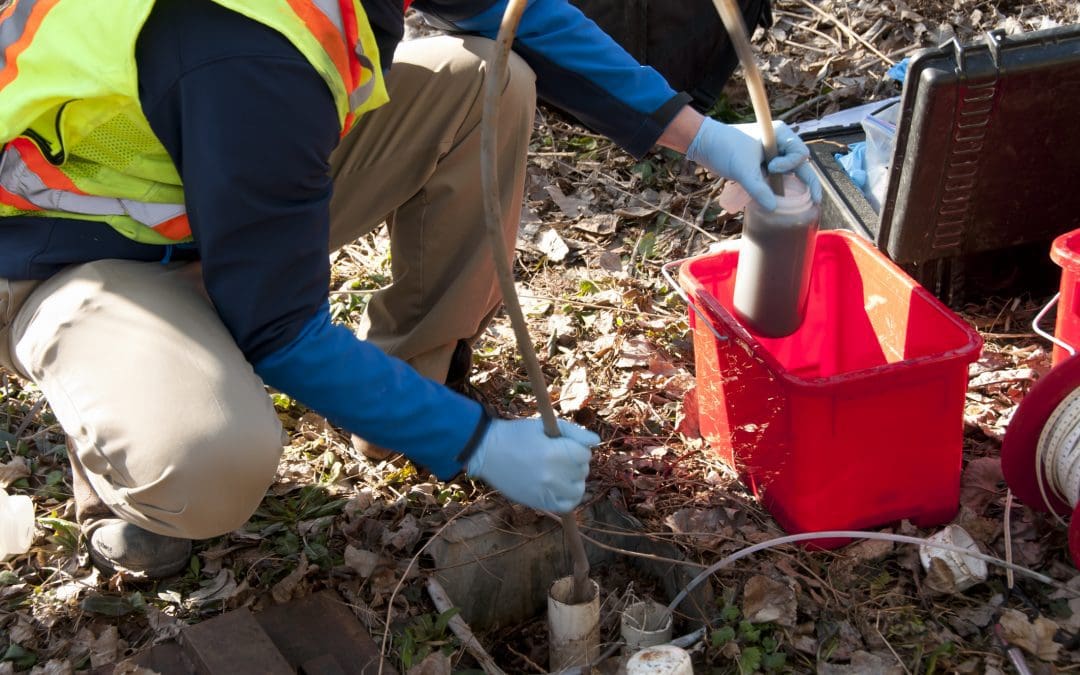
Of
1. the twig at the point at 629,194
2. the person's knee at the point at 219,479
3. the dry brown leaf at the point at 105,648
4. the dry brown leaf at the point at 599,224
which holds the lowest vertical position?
the dry brown leaf at the point at 105,648

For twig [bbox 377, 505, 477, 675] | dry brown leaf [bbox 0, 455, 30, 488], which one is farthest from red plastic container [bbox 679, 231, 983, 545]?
dry brown leaf [bbox 0, 455, 30, 488]

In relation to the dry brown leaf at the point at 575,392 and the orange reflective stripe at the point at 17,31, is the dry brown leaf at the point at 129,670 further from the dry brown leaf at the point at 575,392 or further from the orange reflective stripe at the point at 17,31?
the dry brown leaf at the point at 575,392

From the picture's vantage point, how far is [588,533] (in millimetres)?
2438

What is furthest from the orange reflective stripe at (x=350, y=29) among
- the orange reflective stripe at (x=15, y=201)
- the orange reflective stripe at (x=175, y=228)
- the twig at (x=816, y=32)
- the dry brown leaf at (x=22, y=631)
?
the twig at (x=816, y=32)

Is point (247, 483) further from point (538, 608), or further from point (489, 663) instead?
point (538, 608)

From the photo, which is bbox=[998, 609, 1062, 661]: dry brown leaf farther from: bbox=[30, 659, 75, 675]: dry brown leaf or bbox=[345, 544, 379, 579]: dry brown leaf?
bbox=[30, 659, 75, 675]: dry brown leaf

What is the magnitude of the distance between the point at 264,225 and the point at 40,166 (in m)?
0.46

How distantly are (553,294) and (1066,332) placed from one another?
1479mm

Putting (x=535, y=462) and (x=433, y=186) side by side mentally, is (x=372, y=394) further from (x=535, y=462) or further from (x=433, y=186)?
(x=433, y=186)

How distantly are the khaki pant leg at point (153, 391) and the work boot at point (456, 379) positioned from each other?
2.03ft

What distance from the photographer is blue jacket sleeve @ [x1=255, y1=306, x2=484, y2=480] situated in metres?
1.84

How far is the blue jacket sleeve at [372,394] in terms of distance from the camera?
6.05 feet

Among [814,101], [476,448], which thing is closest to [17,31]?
[476,448]

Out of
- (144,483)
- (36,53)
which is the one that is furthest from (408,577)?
(36,53)
